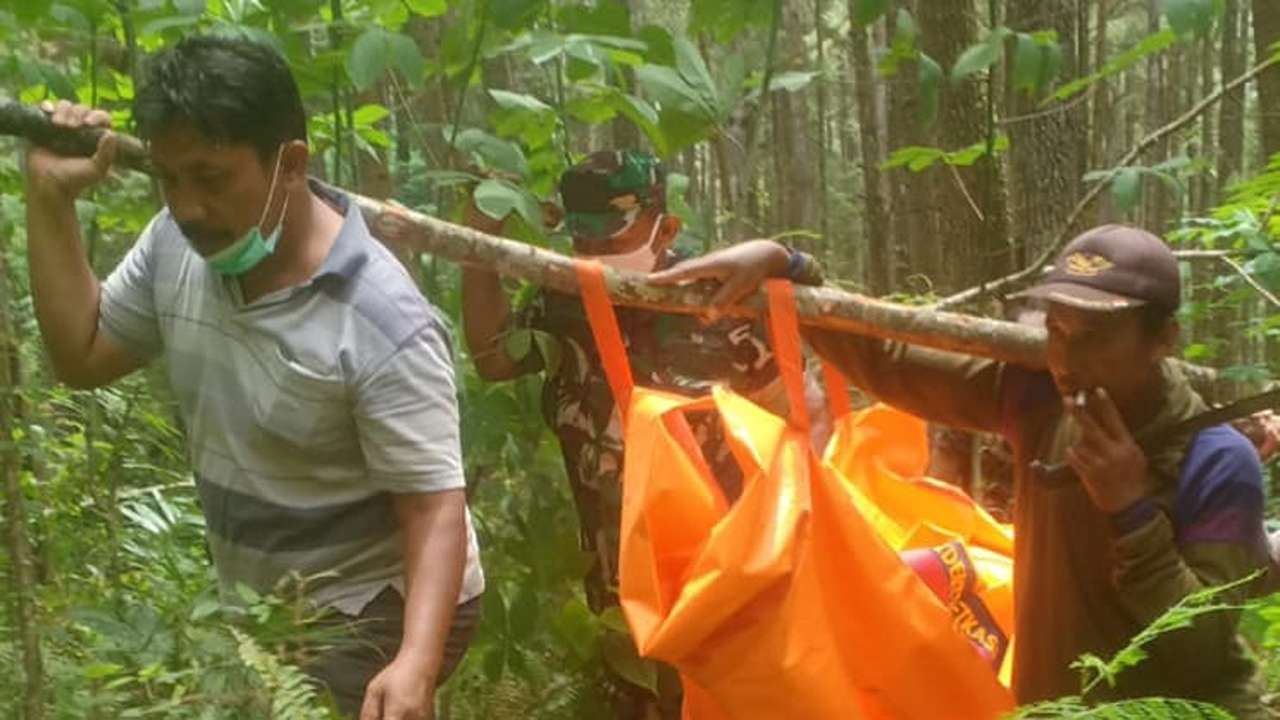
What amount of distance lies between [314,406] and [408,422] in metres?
0.17

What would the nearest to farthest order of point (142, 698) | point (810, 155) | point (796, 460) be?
point (142, 698) → point (796, 460) → point (810, 155)

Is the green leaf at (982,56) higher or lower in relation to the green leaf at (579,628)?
higher

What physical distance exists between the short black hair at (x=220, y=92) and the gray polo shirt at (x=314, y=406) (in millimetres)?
253

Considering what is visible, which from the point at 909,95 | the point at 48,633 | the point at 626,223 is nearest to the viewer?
the point at 48,633

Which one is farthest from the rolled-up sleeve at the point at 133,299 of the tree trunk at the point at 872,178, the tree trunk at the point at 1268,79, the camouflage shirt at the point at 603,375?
the tree trunk at the point at 1268,79

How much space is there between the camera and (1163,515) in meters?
2.33

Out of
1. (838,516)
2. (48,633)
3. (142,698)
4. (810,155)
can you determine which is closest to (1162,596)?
(838,516)

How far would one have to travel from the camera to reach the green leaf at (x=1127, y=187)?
4047mm

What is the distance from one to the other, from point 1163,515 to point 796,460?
724mm

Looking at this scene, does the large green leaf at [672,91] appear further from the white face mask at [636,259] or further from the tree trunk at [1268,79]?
the tree trunk at [1268,79]

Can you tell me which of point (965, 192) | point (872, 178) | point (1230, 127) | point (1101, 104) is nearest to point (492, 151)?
point (965, 192)

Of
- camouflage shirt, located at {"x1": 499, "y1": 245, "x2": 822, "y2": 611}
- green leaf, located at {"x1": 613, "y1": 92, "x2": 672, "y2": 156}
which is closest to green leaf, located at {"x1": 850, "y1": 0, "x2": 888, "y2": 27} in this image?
green leaf, located at {"x1": 613, "y1": 92, "x2": 672, "y2": 156}

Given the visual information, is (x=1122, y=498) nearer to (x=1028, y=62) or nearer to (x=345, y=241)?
(x=345, y=241)

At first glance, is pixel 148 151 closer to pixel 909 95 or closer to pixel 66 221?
pixel 66 221
